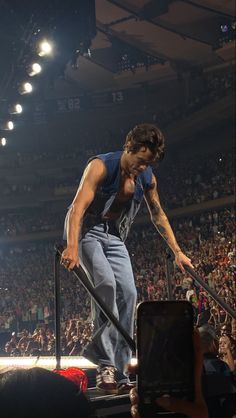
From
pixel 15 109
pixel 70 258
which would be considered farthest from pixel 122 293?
pixel 15 109

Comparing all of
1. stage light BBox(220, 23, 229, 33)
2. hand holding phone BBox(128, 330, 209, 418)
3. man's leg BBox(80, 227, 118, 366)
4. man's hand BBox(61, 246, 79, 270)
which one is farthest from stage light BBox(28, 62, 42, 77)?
stage light BBox(220, 23, 229, 33)

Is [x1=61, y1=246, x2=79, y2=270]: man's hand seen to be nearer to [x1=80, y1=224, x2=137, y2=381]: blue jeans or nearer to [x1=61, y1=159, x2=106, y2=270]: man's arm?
[x1=61, y1=159, x2=106, y2=270]: man's arm

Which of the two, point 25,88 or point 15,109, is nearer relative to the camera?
point 25,88

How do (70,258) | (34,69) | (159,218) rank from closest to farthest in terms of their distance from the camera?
(70,258) → (159,218) → (34,69)

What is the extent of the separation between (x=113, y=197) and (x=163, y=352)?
5.90 feet

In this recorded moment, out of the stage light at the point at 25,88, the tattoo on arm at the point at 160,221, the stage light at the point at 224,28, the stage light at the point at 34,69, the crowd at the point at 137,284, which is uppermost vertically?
the stage light at the point at 224,28

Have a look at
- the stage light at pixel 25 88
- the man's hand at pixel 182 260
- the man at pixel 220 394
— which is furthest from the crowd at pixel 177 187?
the man at pixel 220 394

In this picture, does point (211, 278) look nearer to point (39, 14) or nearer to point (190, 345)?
point (39, 14)

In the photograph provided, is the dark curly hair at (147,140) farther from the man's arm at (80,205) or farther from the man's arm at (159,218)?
the man's arm at (159,218)

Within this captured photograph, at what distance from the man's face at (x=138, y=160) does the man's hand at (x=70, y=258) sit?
60 centimetres

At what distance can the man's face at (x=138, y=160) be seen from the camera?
284 cm

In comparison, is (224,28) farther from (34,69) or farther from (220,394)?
(220,394)

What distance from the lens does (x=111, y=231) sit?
304 centimetres

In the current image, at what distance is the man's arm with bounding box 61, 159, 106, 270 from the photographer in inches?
104
